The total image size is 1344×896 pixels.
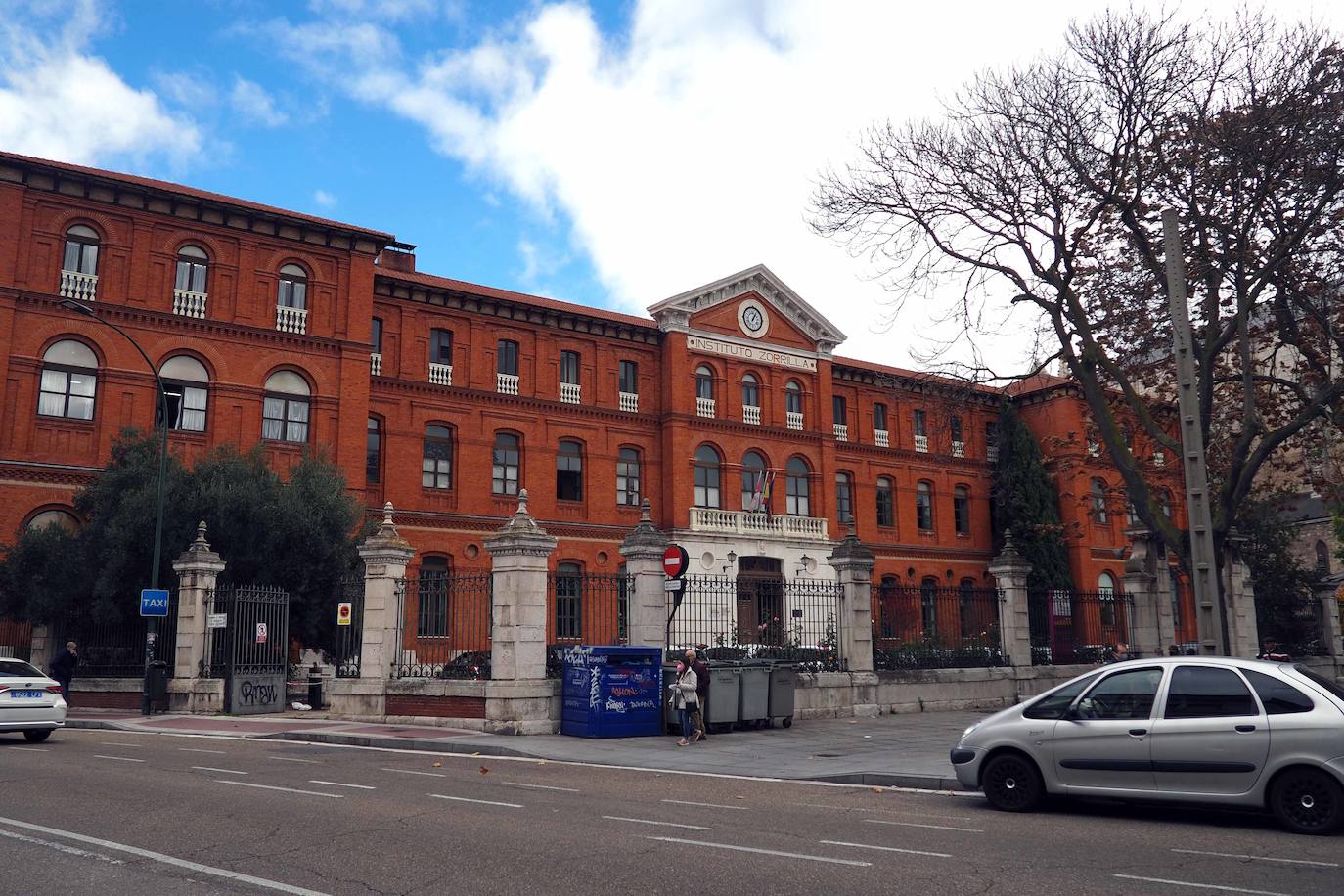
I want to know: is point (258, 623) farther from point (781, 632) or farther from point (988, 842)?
point (988, 842)

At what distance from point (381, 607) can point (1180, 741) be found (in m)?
14.2

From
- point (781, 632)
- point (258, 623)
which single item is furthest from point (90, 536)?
point (781, 632)

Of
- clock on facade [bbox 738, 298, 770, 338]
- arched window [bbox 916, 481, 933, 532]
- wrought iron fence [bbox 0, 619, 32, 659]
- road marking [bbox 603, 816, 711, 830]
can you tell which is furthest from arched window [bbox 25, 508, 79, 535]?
arched window [bbox 916, 481, 933, 532]

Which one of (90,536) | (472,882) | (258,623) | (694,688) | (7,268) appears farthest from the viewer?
(7,268)

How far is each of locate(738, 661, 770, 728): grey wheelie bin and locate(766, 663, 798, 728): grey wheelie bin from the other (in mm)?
110

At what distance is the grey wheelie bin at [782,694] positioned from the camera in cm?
1823

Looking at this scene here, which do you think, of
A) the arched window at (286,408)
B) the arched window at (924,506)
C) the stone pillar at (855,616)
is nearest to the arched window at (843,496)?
the arched window at (924,506)

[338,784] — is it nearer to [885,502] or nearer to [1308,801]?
[1308,801]

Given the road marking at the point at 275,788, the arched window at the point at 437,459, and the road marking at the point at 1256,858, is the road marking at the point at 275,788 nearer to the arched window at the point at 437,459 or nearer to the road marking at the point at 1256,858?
the road marking at the point at 1256,858

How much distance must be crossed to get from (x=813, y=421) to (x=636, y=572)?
27.2 meters

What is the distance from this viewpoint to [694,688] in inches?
652

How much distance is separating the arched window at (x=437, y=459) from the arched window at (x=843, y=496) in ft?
57.0

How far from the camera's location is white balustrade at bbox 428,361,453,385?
3706 cm

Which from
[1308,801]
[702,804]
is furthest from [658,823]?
[1308,801]
